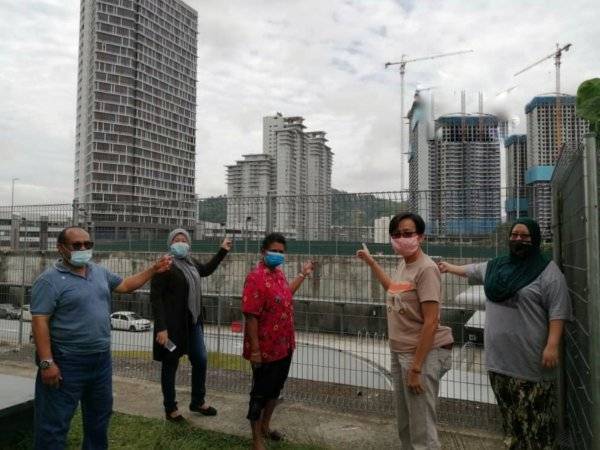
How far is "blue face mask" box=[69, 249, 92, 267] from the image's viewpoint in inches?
112

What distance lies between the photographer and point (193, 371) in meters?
4.14

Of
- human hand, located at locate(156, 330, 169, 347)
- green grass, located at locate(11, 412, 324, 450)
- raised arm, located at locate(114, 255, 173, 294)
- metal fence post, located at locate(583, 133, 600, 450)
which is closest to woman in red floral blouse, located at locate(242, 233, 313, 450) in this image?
green grass, located at locate(11, 412, 324, 450)

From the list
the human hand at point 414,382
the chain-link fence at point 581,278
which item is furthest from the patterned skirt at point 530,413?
the human hand at point 414,382

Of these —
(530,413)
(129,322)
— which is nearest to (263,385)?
(530,413)

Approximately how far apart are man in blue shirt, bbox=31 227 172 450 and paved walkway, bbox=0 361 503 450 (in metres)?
1.31

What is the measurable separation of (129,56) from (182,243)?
67666 mm

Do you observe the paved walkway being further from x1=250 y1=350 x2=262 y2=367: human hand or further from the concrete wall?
x1=250 y1=350 x2=262 y2=367: human hand

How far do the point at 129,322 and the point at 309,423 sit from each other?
9.57 feet

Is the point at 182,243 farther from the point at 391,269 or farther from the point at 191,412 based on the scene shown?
the point at 391,269

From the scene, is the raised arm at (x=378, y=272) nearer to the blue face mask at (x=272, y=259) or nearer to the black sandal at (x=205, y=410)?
the blue face mask at (x=272, y=259)

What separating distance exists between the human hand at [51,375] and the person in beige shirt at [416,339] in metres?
2.05

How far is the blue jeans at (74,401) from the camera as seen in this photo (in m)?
2.72

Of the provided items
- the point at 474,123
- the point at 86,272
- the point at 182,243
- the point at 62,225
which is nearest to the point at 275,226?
the point at 182,243

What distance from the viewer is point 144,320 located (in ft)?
18.4
